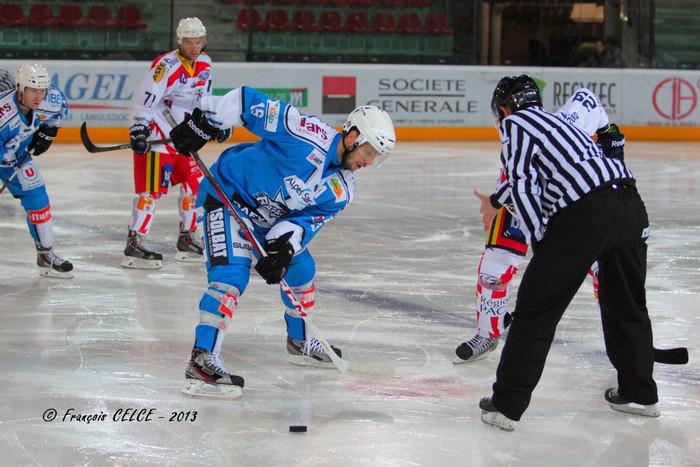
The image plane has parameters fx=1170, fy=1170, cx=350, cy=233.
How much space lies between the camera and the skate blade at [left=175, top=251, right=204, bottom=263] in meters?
6.55

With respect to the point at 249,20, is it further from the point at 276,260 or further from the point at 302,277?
the point at 276,260

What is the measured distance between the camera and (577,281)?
354cm

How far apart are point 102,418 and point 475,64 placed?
10.4 meters

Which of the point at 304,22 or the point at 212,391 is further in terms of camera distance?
the point at 304,22

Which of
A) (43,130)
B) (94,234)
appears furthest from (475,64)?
(43,130)

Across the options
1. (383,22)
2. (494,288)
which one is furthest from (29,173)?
(383,22)

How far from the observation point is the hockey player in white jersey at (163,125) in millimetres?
6348

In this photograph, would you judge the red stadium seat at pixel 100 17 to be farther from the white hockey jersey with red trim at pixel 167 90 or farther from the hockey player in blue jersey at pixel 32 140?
the hockey player in blue jersey at pixel 32 140

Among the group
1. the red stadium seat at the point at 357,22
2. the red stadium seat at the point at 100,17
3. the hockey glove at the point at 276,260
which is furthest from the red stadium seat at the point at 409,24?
the hockey glove at the point at 276,260

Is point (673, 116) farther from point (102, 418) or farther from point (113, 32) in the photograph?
point (102, 418)

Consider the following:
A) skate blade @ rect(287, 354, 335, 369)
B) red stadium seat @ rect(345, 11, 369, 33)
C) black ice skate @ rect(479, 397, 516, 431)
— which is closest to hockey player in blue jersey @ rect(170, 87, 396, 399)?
skate blade @ rect(287, 354, 335, 369)

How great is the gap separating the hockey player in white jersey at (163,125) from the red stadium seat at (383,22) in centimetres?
728

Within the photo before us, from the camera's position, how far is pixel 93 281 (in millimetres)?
5938

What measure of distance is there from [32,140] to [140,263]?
34.6 inches
